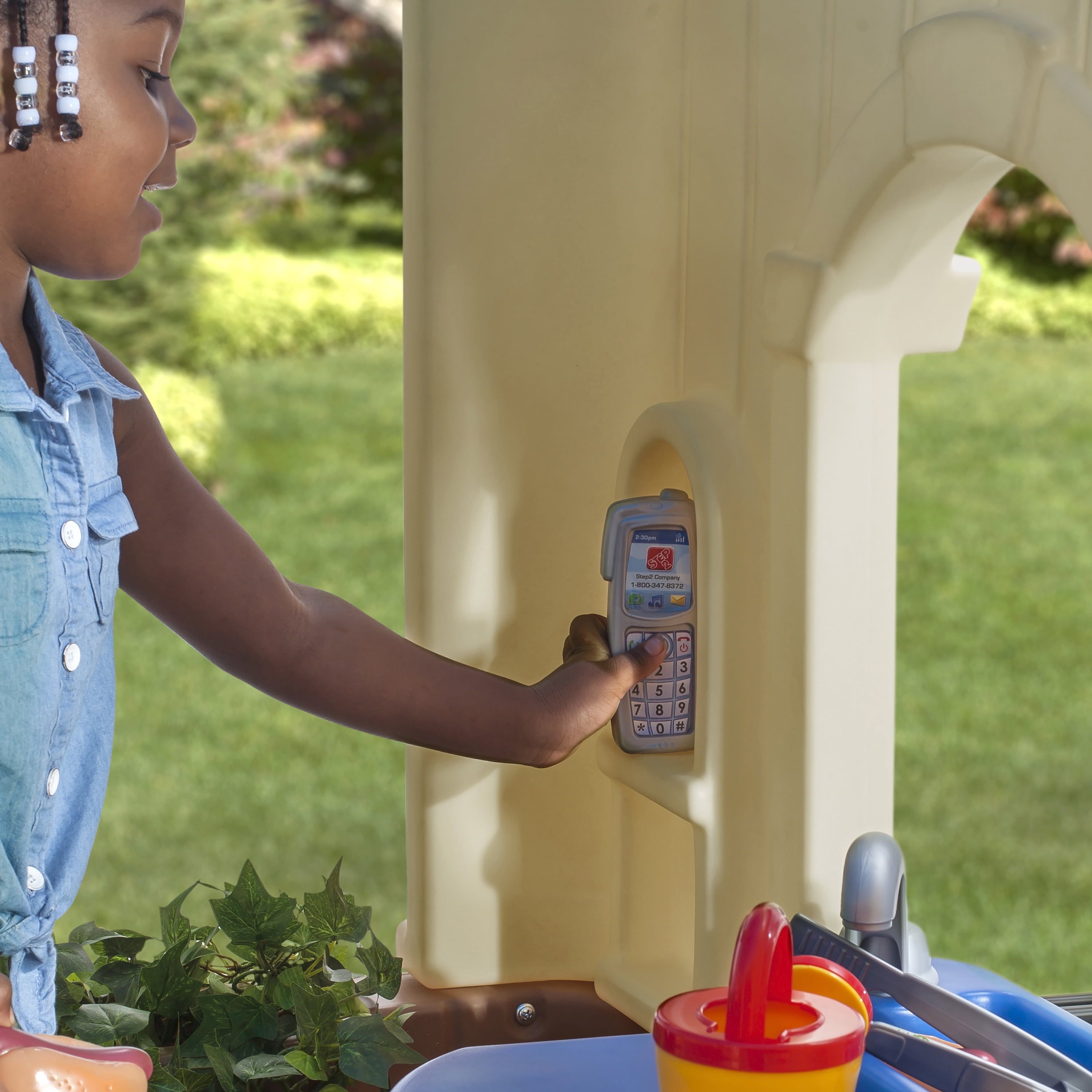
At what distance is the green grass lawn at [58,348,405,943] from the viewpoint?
12.9ft

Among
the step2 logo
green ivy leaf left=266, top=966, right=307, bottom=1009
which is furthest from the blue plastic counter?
the step2 logo

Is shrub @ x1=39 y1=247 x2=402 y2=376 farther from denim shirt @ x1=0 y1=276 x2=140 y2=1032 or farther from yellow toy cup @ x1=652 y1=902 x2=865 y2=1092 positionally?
yellow toy cup @ x1=652 y1=902 x2=865 y2=1092

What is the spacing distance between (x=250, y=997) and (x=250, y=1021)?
0.02 meters

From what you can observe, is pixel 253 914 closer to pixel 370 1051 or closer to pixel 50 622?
pixel 370 1051

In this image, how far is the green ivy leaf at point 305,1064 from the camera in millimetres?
1189

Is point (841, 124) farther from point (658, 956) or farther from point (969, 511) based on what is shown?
point (969, 511)

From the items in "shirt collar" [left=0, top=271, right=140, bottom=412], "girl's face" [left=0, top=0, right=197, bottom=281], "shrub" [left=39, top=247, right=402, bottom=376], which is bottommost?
"shirt collar" [left=0, top=271, right=140, bottom=412]

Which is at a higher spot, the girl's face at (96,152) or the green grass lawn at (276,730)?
the girl's face at (96,152)

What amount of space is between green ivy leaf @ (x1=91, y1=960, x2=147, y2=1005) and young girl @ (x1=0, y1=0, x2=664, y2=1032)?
0.26 metres

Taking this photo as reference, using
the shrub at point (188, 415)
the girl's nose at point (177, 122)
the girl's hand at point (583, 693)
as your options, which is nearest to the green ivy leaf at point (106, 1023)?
the girl's hand at point (583, 693)

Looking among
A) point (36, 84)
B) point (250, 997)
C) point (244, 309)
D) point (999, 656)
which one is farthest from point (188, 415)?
point (36, 84)

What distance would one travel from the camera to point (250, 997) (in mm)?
1271

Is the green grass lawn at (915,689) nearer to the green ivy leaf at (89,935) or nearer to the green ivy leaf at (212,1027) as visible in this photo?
the green ivy leaf at (89,935)

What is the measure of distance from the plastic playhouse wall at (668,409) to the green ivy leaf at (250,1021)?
22 centimetres
